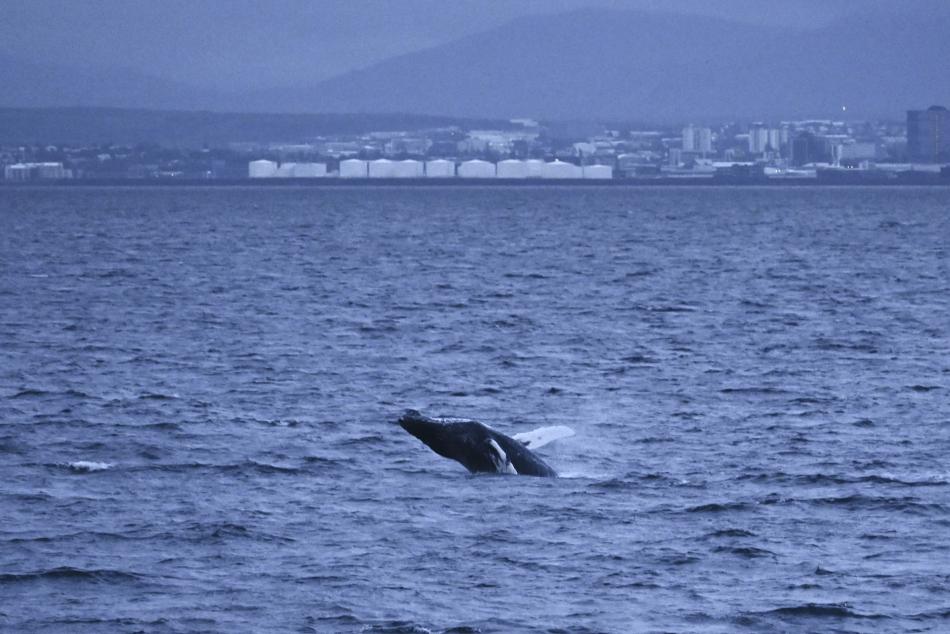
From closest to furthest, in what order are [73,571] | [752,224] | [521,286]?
1. [73,571]
2. [521,286]
3. [752,224]

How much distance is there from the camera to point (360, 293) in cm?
6412

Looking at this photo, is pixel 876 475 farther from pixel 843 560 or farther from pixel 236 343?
pixel 236 343

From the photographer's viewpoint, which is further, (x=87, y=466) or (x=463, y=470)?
(x=87, y=466)

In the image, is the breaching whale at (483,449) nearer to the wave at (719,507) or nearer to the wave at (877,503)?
the wave at (719,507)

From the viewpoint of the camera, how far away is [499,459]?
25000mm

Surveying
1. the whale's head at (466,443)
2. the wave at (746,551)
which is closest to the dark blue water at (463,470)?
the wave at (746,551)

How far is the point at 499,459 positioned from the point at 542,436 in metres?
2.52

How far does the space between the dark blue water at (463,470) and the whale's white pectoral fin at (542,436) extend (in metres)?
0.41

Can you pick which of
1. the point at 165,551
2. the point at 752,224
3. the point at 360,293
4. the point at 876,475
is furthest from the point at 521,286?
the point at 752,224

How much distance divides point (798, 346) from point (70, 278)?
3609 cm

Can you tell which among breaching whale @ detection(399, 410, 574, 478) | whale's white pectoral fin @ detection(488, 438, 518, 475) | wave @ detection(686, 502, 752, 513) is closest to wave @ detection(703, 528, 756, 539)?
wave @ detection(686, 502, 752, 513)

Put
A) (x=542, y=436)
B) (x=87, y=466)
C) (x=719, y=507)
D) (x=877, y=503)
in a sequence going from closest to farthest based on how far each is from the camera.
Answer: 1. (x=719, y=507)
2. (x=877, y=503)
3. (x=87, y=466)
4. (x=542, y=436)

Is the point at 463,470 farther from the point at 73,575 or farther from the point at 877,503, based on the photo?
the point at 73,575

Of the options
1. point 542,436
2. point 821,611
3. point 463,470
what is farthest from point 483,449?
point 821,611
